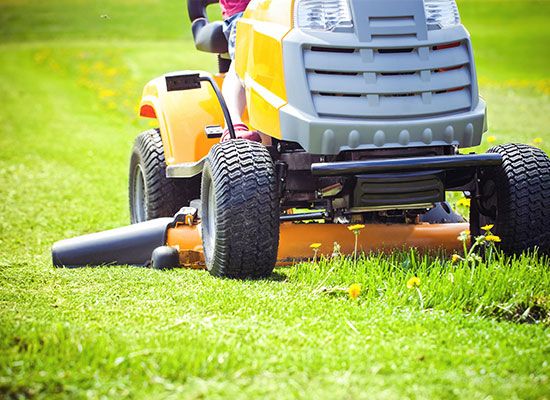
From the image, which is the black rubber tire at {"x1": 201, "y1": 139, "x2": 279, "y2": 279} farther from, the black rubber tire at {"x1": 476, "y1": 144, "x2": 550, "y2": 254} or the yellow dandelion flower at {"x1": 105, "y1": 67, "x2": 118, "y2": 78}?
the yellow dandelion flower at {"x1": 105, "y1": 67, "x2": 118, "y2": 78}

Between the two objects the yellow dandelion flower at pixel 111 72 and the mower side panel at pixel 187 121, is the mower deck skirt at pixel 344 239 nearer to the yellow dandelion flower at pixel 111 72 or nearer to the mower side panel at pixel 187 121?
the mower side panel at pixel 187 121

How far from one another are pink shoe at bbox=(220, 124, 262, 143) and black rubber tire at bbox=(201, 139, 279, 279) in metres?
0.30

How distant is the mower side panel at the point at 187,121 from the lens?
5.48m

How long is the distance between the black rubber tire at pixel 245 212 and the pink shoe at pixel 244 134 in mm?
303

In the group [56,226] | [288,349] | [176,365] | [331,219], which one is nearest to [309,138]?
[331,219]

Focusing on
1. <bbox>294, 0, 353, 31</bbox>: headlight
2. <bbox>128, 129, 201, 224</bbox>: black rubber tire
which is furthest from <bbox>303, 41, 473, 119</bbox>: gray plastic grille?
<bbox>128, 129, 201, 224</bbox>: black rubber tire

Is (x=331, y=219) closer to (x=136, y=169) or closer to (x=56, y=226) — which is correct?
(x=136, y=169)

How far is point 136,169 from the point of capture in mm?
6297

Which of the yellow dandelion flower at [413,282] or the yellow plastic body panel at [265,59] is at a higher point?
the yellow plastic body panel at [265,59]

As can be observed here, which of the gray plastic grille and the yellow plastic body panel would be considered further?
the yellow plastic body panel

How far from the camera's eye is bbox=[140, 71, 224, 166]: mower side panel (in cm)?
548

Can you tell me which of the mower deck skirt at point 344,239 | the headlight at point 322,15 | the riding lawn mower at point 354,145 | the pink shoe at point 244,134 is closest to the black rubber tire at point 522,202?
the riding lawn mower at point 354,145

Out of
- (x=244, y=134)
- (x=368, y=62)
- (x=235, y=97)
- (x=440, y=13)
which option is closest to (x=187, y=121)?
(x=235, y=97)

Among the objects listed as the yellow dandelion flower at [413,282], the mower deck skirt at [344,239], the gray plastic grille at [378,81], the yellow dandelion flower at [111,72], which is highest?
the gray plastic grille at [378,81]
